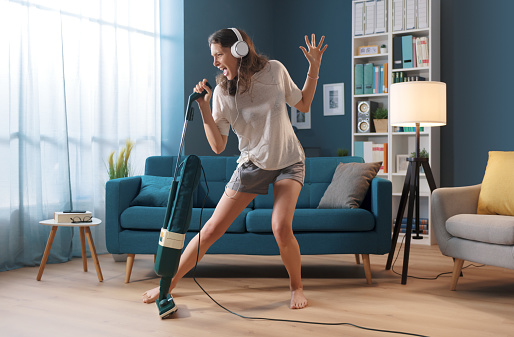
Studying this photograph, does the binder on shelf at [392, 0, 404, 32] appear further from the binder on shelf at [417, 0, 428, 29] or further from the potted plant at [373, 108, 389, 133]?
the potted plant at [373, 108, 389, 133]

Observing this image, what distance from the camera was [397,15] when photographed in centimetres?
513

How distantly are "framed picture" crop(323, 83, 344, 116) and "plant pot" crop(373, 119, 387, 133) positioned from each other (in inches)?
23.5

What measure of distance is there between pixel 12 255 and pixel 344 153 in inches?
121

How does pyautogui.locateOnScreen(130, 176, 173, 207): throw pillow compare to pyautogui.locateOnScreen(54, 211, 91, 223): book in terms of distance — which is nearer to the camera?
pyautogui.locateOnScreen(54, 211, 91, 223): book

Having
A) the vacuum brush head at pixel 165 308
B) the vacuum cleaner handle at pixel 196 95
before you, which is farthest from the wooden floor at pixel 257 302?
the vacuum cleaner handle at pixel 196 95

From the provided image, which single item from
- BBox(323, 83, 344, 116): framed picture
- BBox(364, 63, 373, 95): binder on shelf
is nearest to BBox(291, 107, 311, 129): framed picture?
BBox(323, 83, 344, 116): framed picture

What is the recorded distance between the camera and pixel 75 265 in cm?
399

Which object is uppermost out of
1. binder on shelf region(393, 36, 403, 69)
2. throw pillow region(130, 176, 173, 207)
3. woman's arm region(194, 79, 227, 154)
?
binder on shelf region(393, 36, 403, 69)

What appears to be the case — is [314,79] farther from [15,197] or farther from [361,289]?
[15,197]

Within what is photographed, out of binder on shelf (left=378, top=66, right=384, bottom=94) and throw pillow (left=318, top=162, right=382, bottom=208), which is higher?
binder on shelf (left=378, top=66, right=384, bottom=94)

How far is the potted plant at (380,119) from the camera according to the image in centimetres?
527

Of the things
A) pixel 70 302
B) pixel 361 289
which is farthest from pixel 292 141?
pixel 70 302

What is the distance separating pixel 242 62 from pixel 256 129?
315 millimetres

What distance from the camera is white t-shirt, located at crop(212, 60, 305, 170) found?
2.58 m
